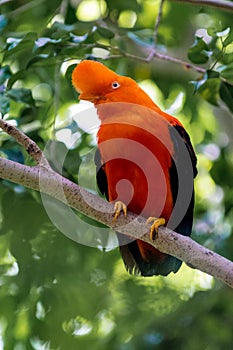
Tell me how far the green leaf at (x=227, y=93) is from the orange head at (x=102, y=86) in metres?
0.53

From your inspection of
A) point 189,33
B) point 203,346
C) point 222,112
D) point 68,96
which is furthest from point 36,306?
point 189,33

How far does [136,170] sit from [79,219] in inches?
39.5

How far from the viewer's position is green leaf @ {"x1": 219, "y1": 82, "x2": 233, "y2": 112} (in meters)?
4.43

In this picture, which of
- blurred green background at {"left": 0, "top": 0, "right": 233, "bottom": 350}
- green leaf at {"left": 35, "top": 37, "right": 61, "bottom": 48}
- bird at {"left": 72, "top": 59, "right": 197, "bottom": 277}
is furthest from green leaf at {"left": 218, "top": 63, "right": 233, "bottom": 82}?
green leaf at {"left": 35, "top": 37, "right": 61, "bottom": 48}

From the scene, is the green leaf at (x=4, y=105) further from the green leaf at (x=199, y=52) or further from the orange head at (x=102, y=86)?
the green leaf at (x=199, y=52)

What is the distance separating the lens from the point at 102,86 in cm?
397

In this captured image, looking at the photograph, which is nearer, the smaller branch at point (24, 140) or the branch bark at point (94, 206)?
the branch bark at point (94, 206)

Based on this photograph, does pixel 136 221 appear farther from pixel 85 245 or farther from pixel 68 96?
pixel 68 96

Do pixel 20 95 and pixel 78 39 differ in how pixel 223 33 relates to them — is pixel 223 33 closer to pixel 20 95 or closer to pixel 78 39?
pixel 78 39

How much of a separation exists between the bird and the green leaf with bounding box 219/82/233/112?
486 millimetres

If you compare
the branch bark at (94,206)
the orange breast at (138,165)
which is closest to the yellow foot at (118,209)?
the branch bark at (94,206)

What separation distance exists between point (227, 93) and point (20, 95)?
125 cm

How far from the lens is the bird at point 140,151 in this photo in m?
3.90

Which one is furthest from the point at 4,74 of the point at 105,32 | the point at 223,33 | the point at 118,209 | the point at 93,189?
the point at 118,209
